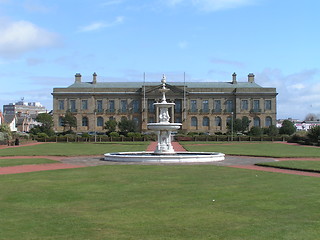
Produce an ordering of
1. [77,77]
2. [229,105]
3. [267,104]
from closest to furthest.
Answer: [267,104], [229,105], [77,77]

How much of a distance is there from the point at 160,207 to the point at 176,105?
104705mm

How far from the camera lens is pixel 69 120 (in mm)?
110625

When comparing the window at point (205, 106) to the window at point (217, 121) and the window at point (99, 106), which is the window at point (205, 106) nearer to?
the window at point (217, 121)

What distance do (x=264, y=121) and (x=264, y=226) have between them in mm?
108550

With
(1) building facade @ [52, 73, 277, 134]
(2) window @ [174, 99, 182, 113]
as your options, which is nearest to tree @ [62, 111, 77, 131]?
(1) building facade @ [52, 73, 277, 134]

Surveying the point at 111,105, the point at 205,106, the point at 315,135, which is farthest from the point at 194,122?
the point at 315,135

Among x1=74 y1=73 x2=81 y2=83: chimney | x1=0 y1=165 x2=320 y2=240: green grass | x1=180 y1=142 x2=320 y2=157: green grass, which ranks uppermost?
x1=74 y1=73 x2=81 y2=83: chimney

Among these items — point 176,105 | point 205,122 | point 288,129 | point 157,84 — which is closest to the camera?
point 288,129

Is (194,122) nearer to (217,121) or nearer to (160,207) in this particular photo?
(217,121)

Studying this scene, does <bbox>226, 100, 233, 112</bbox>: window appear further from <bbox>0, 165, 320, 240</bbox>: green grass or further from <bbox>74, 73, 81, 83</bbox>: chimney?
<bbox>0, 165, 320, 240</bbox>: green grass

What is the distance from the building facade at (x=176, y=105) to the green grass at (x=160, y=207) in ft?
315

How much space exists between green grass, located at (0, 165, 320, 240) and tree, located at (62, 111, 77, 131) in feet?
297

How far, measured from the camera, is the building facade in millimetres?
116375

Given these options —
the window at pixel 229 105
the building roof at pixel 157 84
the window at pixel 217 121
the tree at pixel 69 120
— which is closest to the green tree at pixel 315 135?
the window at pixel 229 105
